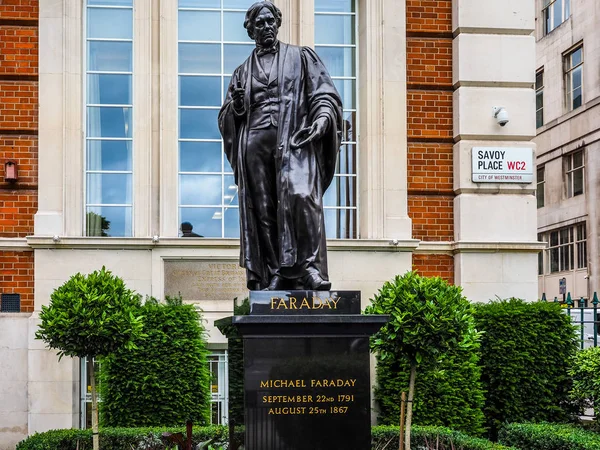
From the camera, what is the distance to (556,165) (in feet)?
149

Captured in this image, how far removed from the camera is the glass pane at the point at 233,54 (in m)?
15.3

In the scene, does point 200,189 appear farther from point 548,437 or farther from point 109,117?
point 548,437

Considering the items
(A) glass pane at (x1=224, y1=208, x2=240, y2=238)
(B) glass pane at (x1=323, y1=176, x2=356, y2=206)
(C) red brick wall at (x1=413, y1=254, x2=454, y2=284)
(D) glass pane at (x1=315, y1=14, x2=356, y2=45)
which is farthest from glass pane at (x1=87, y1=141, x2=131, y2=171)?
(C) red brick wall at (x1=413, y1=254, x2=454, y2=284)

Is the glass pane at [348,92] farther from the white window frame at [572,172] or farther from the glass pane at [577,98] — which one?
the white window frame at [572,172]

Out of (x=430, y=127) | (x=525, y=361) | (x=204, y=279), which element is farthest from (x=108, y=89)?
(x=525, y=361)

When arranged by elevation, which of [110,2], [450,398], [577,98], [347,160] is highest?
[577,98]

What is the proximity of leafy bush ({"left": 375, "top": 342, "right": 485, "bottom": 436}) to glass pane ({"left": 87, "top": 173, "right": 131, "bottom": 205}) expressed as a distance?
484 cm

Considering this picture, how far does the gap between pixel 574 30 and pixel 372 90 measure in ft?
100

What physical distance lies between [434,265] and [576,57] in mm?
31401

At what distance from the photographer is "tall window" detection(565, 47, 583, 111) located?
42.8m

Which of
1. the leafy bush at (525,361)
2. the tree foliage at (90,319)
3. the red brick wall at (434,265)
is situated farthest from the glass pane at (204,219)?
the leafy bush at (525,361)

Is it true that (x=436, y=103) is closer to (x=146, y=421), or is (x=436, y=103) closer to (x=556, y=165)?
(x=146, y=421)

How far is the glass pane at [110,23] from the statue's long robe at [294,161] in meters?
6.66

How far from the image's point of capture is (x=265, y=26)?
890cm
